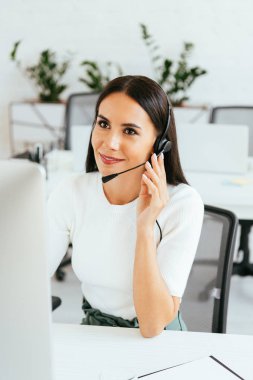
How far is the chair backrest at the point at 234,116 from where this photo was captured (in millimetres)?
2900

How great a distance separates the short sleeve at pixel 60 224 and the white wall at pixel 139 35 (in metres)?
3.06

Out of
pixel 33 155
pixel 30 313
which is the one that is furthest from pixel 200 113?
pixel 30 313

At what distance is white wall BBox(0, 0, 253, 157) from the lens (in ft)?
13.5

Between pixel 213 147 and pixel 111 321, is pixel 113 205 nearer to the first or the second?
pixel 111 321

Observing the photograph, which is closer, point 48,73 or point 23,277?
point 23,277

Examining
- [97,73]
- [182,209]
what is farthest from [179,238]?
[97,73]

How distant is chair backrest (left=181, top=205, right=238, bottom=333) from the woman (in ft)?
0.33

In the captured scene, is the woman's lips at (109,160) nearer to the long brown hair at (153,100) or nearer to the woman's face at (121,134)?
the woman's face at (121,134)

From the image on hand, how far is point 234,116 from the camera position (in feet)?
9.57

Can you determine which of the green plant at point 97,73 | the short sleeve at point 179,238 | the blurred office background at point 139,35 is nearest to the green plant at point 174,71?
the blurred office background at point 139,35

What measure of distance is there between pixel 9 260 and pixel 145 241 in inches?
22.3

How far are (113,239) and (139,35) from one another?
3.22 metres

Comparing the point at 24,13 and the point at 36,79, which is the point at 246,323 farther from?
the point at 24,13

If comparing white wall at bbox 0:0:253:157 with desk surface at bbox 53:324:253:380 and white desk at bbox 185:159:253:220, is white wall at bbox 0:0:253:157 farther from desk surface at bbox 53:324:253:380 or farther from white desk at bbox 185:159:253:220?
desk surface at bbox 53:324:253:380
